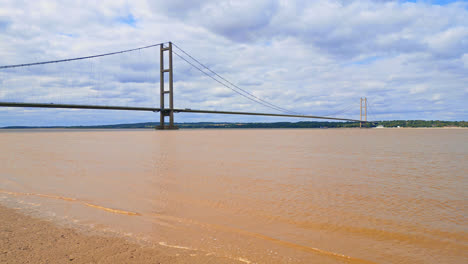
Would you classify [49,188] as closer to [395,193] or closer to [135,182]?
[135,182]

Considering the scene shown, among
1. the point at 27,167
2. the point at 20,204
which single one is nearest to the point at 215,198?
the point at 20,204

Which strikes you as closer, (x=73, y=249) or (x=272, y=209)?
(x=73, y=249)

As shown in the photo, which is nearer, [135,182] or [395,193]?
[395,193]

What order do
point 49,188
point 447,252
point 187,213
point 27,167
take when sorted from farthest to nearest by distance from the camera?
point 27,167 → point 49,188 → point 187,213 → point 447,252

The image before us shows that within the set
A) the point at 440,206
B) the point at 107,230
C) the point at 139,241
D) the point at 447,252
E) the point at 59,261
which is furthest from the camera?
the point at 440,206

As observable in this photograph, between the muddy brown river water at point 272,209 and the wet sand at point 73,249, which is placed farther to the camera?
the muddy brown river water at point 272,209

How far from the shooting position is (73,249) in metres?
2.39

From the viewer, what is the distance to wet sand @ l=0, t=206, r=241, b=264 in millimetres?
2215

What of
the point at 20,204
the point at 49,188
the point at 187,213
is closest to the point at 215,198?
the point at 187,213

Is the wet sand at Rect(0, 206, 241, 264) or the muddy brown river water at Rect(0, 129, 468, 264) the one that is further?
the muddy brown river water at Rect(0, 129, 468, 264)

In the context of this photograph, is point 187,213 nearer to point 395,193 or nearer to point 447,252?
point 447,252

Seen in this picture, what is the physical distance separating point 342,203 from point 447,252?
152cm

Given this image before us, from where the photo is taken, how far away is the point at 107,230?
2.86 meters

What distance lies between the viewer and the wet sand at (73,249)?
87.2 inches
